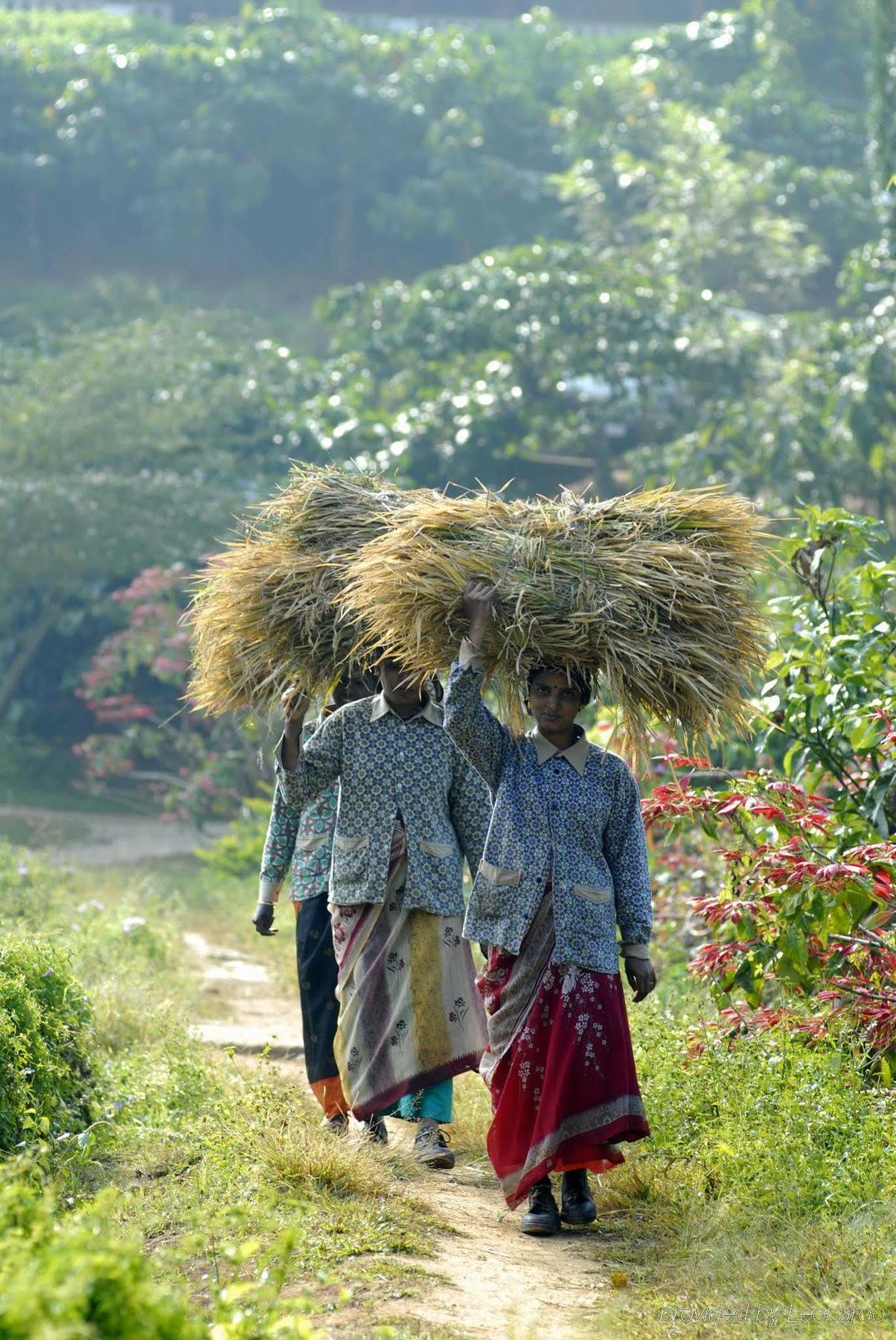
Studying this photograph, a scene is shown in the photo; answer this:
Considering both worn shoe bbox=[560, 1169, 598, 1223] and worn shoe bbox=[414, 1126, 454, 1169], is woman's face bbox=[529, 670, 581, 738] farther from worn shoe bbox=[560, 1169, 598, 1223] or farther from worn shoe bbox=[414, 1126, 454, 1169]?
worn shoe bbox=[414, 1126, 454, 1169]

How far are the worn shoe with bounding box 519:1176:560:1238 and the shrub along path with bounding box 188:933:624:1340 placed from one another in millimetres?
31

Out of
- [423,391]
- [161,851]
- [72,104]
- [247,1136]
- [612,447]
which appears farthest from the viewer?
[72,104]

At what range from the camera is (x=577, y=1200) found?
4.29 m

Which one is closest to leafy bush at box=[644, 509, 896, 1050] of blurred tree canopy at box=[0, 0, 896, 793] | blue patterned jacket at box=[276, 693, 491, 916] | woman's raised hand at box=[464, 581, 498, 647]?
blue patterned jacket at box=[276, 693, 491, 916]

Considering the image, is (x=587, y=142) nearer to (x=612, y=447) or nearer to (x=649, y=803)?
(x=612, y=447)

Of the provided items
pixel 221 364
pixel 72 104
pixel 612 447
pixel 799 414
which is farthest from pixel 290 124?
pixel 799 414

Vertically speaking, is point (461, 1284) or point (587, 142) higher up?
point (587, 142)

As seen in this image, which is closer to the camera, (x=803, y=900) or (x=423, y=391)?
(x=803, y=900)

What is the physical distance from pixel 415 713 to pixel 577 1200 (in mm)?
1527

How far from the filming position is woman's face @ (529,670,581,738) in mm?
4336

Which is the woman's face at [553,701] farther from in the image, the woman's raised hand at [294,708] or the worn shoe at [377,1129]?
the worn shoe at [377,1129]

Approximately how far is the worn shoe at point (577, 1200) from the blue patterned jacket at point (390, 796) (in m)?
0.89

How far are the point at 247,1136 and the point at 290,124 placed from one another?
21.8 metres

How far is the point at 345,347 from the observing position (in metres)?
16.3
